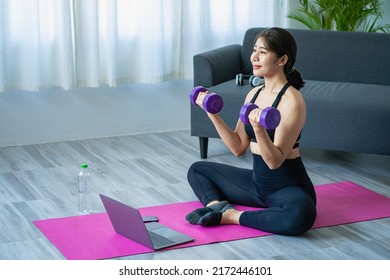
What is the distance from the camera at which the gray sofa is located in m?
4.45

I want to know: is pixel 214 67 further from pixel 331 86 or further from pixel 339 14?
pixel 339 14

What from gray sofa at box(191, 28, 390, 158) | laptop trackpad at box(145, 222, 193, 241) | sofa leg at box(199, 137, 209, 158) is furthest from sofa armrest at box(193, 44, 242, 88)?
laptop trackpad at box(145, 222, 193, 241)

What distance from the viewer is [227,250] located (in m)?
3.43

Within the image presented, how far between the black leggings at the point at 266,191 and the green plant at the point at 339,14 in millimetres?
2041

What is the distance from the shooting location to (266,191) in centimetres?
376

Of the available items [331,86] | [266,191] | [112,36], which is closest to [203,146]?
[331,86]

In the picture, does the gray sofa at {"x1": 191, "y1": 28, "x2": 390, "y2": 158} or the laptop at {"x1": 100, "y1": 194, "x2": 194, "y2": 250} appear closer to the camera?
the laptop at {"x1": 100, "y1": 194, "x2": 194, "y2": 250}

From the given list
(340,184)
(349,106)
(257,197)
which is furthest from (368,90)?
(257,197)

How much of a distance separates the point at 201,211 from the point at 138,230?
0.44 m

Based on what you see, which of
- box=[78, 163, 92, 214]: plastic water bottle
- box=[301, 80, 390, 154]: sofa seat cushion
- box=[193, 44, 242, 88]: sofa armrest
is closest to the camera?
box=[78, 163, 92, 214]: plastic water bottle

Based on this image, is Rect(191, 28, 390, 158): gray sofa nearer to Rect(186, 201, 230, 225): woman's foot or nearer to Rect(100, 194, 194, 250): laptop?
Rect(186, 201, 230, 225): woman's foot

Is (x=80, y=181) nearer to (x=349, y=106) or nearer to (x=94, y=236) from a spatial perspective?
(x=94, y=236)

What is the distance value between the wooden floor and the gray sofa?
8.1 inches

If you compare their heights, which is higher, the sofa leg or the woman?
the woman
